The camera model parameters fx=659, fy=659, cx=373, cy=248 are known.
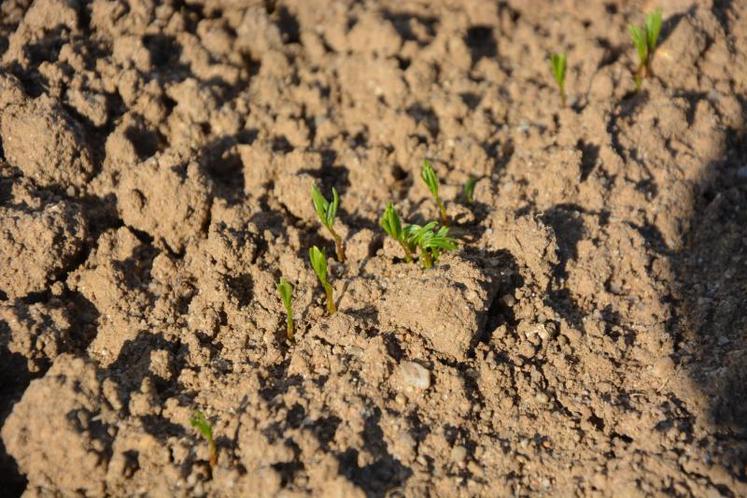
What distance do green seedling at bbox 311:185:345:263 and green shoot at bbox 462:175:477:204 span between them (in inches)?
30.1

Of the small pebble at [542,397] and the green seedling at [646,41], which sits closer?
the small pebble at [542,397]

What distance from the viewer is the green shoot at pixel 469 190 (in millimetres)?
3611

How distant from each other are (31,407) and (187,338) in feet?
2.30

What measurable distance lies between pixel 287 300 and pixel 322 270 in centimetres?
22

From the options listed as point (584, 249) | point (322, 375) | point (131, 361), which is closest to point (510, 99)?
point (584, 249)

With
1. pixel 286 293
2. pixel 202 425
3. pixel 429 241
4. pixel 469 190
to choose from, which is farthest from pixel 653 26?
pixel 202 425

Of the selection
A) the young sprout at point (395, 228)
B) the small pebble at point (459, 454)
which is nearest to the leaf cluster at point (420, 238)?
the young sprout at point (395, 228)

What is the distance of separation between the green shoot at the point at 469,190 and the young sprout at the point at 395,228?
1.74 feet

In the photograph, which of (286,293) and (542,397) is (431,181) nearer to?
(286,293)

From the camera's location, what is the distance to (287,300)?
9.88ft

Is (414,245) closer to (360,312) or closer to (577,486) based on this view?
(360,312)

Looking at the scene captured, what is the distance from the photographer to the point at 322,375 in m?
2.98

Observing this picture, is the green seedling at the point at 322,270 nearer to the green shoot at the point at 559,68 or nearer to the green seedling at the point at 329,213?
the green seedling at the point at 329,213

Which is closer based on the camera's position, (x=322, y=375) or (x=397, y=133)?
(x=322, y=375)
